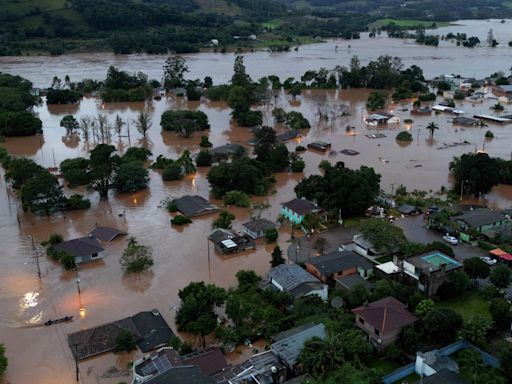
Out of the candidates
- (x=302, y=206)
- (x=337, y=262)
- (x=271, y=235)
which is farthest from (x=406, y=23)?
(x=337, y=262)

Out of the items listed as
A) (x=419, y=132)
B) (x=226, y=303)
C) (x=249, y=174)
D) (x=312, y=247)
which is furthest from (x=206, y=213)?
(x=419, y=132)

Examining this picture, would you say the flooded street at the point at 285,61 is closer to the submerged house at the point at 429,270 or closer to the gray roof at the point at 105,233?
the gray roof at the point at 105,233

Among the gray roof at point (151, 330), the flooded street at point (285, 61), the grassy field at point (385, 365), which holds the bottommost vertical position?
the grassy field at point (385, 365)

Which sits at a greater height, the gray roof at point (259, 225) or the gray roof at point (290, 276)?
the gray roof at point (259, 225)

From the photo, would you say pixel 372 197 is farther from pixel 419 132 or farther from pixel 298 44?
pixel 298 44

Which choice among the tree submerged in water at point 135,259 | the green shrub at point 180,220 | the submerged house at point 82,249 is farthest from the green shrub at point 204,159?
the tree submerged in water at point 135,259

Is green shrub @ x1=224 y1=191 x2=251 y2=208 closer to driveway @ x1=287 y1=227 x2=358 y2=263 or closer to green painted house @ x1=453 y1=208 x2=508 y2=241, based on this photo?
driveway @ x1=287 y1=227 x2=358 y2=263

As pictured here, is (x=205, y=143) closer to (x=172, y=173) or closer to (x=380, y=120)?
(x=172, y=173)
